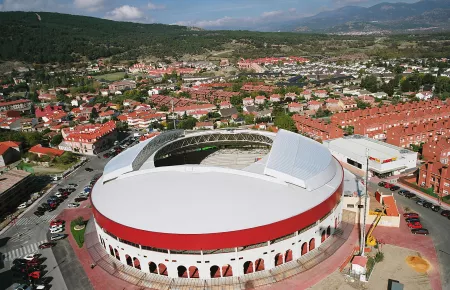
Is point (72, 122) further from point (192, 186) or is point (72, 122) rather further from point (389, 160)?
point (389, 160)

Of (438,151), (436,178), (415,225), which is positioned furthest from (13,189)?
(438,151)

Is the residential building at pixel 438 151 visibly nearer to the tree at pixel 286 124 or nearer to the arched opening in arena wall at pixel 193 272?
the tree at pixel 286 124

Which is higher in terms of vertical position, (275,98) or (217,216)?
(217,216)

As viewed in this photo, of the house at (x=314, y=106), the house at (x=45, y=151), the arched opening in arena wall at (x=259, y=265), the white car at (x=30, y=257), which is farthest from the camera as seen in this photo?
the house at (x=314, y=106)

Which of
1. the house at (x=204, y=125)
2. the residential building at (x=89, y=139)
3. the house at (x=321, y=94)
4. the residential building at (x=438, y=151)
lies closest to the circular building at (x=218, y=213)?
the residential building at (x=438, y=151)

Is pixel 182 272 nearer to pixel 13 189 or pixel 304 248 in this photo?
pixel 304 248
